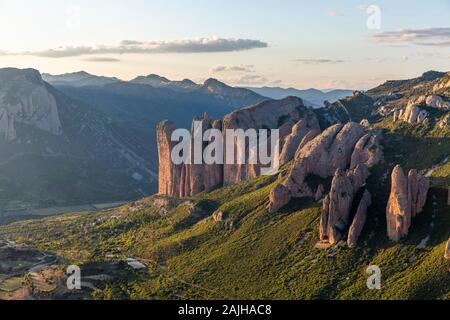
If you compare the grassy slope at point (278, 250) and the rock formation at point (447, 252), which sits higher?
the rock formation at point (447, 252)

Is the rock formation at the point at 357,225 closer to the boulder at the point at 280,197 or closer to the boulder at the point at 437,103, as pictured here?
the boulder at the point at 280,197

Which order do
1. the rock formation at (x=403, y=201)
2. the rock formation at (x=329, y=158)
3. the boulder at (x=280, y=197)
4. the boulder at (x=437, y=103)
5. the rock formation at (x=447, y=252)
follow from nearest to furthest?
the rock formation at (x=447, y=252) < the rock formation at (x=403, y=201) < the rock formation at (x=329, y=158) < the boulder at (x=280, y=197) < the boulder at (x=437, y=103)

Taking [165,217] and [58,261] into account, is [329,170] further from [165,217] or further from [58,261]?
[58,261]

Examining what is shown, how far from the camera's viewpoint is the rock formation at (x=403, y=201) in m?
117

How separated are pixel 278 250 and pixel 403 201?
102ft

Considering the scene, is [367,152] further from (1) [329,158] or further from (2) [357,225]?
(2) [357,225]

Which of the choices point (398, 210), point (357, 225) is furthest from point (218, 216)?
point (398, 210)

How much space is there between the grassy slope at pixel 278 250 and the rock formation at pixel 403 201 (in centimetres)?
178

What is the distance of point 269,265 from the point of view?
12800cm

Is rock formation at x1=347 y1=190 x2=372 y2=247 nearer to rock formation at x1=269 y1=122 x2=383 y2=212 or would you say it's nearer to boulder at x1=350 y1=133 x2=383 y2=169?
boulder at x1=350 y1=133 x2=383 y2=169

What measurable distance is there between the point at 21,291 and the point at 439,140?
109 metres

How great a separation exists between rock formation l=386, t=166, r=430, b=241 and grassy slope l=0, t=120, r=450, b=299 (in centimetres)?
178

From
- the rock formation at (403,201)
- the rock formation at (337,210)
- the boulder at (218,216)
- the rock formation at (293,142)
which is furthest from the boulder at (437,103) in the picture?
the boulder at (218,216)

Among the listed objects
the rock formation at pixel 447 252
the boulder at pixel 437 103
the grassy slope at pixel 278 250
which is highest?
the boulder at pixel 437 103
